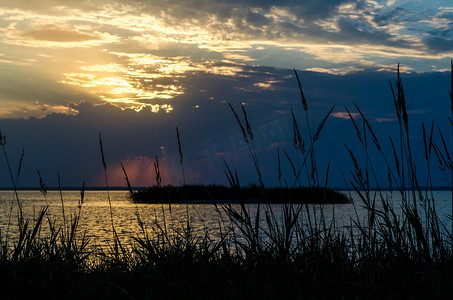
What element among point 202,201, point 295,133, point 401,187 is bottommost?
point 202,201

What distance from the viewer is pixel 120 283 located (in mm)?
2699

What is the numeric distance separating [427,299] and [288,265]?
817mm

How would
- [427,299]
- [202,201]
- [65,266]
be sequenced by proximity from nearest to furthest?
[427,299]
[65,266]
[202,201]

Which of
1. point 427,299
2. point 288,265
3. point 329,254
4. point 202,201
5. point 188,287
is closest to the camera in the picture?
point 427,299

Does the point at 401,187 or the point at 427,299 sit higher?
the point at 401,187

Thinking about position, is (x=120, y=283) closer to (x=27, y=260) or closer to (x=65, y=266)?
(x=65, y=266)

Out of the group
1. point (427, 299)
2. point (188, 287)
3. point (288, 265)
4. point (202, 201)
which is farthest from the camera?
point (202, 201)

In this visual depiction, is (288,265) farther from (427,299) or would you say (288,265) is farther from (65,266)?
(65,266)

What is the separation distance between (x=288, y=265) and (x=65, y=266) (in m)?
1.57

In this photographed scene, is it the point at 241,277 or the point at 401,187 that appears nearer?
the point at 241,277

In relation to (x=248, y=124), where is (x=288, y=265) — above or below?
below

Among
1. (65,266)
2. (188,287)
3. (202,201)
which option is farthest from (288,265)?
(202,201)

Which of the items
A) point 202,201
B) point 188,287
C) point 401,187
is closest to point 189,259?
point 188,287

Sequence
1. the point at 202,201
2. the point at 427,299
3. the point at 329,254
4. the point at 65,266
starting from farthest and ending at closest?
1. the point at 202,201
2. the point at 329,254
3. the point at 65,266
4. the point at 427,299
